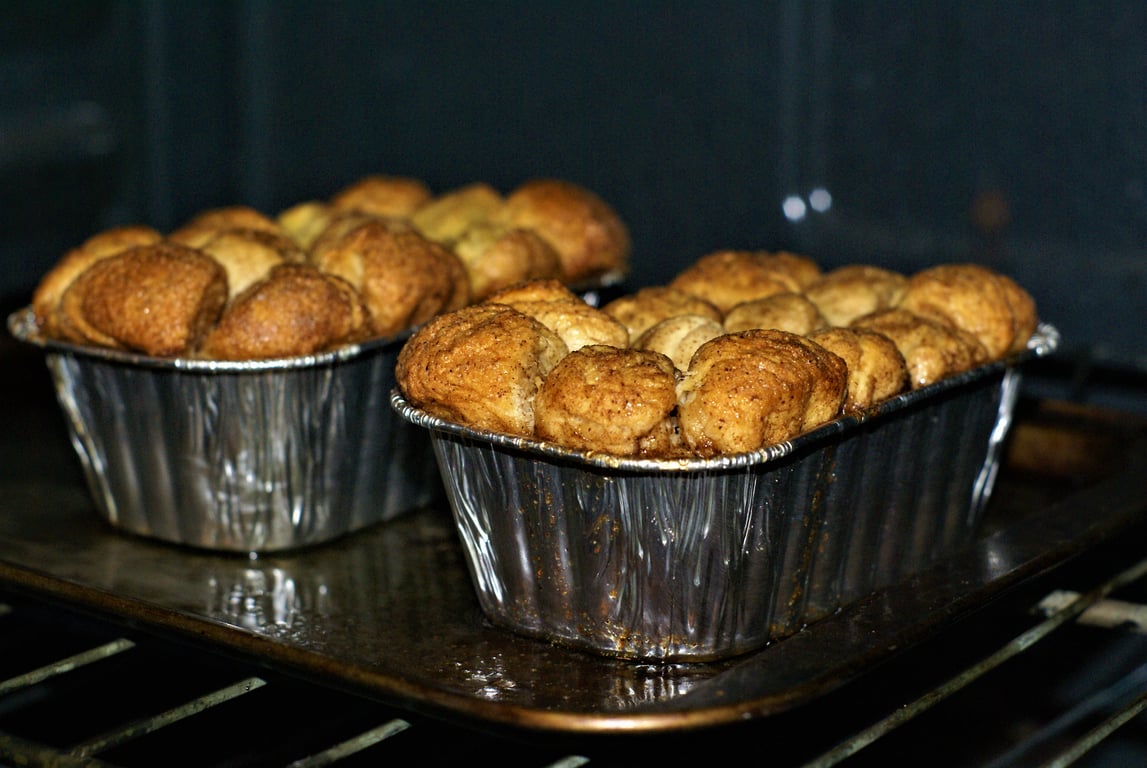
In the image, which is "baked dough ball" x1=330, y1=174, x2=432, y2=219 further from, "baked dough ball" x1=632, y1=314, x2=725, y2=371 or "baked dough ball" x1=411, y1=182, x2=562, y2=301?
"baked dough ball" x1=632, y1=314, x2=725, y2=371

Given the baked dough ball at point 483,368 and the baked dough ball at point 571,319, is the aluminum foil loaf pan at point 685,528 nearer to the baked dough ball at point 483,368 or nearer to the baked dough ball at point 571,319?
the baked dough ball at point 483,368

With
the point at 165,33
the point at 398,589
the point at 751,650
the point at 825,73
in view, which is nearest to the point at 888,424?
the point at 751,650

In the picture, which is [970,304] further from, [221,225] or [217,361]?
[221,225]

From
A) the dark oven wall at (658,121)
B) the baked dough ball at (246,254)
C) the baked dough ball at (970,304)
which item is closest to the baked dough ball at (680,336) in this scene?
the baked dough ball at (970,304)

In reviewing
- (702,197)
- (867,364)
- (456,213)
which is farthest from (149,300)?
(702,197)

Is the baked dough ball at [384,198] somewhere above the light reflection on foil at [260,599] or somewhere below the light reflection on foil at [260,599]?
above

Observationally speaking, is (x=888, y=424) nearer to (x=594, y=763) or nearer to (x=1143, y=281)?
(x=594, y=763)
